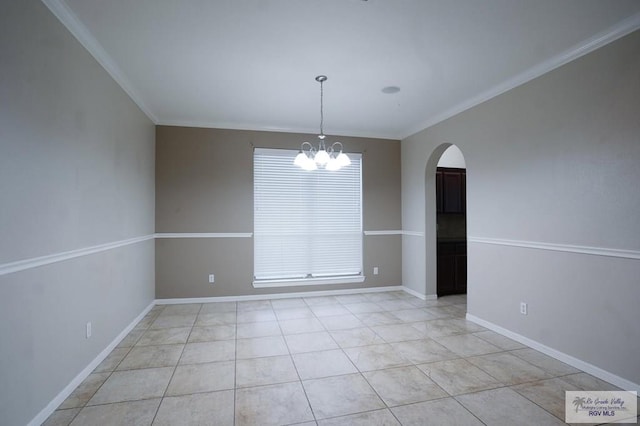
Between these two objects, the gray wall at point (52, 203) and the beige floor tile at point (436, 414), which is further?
the beige floor tile at point (436, 414)

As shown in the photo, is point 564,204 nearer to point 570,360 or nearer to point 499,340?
point 570,360

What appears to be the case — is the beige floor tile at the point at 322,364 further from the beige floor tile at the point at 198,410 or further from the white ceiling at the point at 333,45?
the white ceiling at the point at 333,45

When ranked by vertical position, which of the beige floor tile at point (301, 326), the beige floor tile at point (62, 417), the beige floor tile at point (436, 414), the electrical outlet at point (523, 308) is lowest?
the beige floor tile at point (436, 414)

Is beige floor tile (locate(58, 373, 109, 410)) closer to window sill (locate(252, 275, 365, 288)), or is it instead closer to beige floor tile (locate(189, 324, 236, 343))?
beige floor tile (locate(189, 324, 236, 343))

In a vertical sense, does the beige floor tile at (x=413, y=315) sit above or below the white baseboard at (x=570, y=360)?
below

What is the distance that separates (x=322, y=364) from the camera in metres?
2.83

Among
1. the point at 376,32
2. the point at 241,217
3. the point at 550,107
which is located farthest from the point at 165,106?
the point at 550,107

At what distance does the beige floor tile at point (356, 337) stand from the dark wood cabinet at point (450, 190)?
2648 mm

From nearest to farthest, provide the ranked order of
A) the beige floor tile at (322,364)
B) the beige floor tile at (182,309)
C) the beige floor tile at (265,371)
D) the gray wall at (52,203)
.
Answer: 1. the gray wall at (52,203)
2. the beige floor tile at (265,371)
3. the beige floor tile at (322,364)
4. the beige floor tile at (182,309)

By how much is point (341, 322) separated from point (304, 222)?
1.81 meters

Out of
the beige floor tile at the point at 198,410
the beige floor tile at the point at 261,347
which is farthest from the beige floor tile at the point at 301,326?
the beige floor tile at the point at 198,410

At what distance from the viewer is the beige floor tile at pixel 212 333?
11.3ft

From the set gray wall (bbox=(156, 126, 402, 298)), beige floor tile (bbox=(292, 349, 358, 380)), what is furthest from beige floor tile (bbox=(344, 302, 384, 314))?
beige floor tile (bbox=(292, 349, 358, 380))

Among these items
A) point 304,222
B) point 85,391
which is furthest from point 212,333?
point 304,222
